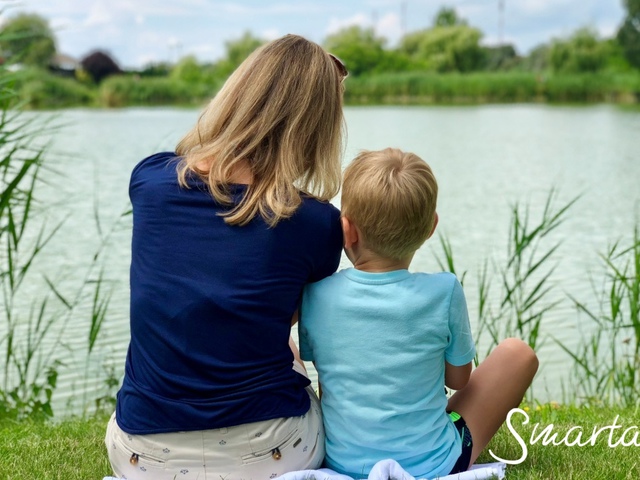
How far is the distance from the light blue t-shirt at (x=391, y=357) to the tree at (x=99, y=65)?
4443cm

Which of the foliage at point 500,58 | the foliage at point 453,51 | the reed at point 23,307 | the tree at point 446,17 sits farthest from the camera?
the tree at point 446,17

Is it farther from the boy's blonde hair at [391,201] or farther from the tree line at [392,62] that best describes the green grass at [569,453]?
the tree line at [392,62]

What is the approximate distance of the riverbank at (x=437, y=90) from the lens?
2728cm

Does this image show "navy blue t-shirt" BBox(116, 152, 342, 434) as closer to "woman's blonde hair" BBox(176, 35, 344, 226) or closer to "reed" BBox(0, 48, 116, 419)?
"woman's blonde hair" BBox(176, 35, 344, 226)

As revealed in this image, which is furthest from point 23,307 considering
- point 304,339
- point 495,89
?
point 495,89

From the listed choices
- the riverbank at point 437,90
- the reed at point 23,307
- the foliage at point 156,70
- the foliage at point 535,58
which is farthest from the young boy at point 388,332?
the foliage at point 535,58

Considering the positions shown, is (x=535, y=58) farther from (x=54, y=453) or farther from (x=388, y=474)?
(x=388, y=474)

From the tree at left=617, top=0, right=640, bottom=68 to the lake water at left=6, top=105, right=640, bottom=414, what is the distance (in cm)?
2106

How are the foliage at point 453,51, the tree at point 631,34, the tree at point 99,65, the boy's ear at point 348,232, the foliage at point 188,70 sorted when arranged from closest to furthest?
the boy's ear at point 348,232 < the tree at point 631,34 < the foliage at point 188,70 < the tree at point 99,65 < the foliage at point 453,51

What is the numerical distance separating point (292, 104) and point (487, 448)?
3.32 feet

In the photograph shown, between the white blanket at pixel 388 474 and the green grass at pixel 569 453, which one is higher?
the white blanket at pixel 388 474

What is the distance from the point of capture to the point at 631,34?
128ft

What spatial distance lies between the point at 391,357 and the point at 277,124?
0.56 meters

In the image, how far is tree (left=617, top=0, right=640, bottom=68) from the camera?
38406 mm
